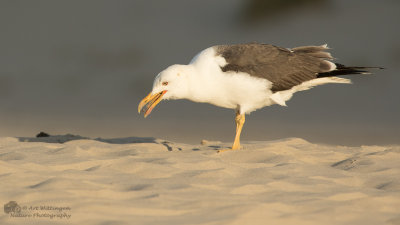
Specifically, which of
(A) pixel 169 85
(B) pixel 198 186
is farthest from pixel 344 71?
(B) pixel 198 186

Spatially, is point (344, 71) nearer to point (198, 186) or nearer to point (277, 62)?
point (277, 62)

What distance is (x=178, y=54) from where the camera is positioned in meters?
20.0

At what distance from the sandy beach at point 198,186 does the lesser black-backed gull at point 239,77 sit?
100cm

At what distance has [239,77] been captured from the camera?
8641mm

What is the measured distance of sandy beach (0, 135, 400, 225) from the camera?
4.92 m


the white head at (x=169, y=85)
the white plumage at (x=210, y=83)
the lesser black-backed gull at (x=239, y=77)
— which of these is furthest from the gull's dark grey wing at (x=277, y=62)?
the white head at (x=169, y=85)

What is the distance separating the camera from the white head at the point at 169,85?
8.65 m

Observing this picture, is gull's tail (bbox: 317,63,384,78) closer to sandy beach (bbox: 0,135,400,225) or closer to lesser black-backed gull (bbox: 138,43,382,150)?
lesser black-backed gull (bbox: 138,43,382,150)

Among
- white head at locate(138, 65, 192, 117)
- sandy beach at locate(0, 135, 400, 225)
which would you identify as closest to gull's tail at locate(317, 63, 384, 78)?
sandy beach at locate(0, 135, 400, 225)

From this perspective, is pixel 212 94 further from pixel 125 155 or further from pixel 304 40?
pixel 304 40

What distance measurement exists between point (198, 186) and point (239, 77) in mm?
3068

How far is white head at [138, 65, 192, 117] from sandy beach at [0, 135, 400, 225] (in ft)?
2.86

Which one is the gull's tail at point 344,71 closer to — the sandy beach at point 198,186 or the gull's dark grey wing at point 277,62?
the gull's dark grey wing at point 277,62

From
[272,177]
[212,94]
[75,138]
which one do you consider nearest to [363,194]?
[272,177]
